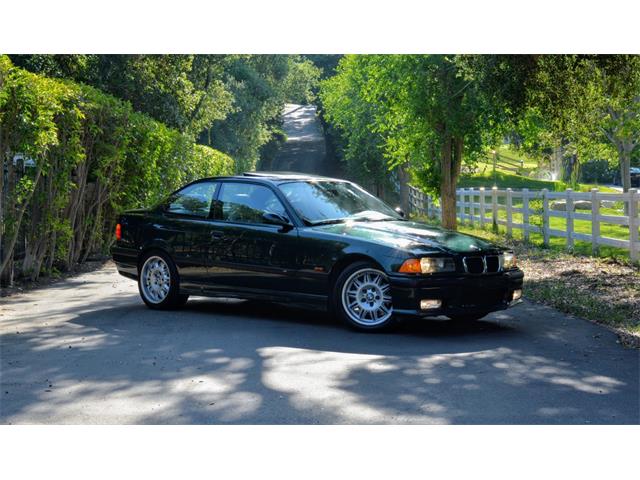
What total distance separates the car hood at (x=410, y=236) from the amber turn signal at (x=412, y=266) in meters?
0.14

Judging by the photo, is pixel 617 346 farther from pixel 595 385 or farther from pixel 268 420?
pixel 268 420

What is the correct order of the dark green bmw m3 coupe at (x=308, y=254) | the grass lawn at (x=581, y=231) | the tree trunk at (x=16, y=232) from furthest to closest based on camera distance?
1. the grass lawn at (x=581, y=231)
2. the tree trunk at (x=16, y=232)
3. the dark green bmw m3 coupe at (x=308, y=254)

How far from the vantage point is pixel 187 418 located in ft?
20.0

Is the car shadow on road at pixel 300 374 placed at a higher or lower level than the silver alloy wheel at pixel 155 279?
lower

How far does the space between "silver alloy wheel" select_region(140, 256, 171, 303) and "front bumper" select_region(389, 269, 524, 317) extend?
3.40 m

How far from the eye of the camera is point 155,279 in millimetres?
11773

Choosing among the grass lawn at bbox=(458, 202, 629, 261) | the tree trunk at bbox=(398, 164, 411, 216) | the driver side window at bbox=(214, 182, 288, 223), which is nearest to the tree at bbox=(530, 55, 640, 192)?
the grass lawn at bbox=(458, 202, 629, 261)

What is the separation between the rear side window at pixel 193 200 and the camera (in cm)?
1148

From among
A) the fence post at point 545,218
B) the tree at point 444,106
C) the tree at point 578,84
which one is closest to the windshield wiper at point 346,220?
the tree at point 578,84

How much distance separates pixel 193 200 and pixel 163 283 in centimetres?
109

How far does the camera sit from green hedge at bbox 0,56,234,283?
41.9 feet

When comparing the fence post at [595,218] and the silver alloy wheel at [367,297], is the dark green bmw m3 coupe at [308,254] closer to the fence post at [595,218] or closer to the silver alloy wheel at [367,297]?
the silver alloy wheel at [367,297]

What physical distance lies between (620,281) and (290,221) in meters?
6.15

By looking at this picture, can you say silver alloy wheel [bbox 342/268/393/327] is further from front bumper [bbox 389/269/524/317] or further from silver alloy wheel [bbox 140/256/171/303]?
silver alloy wheel [bbox 140/256/171/303]
